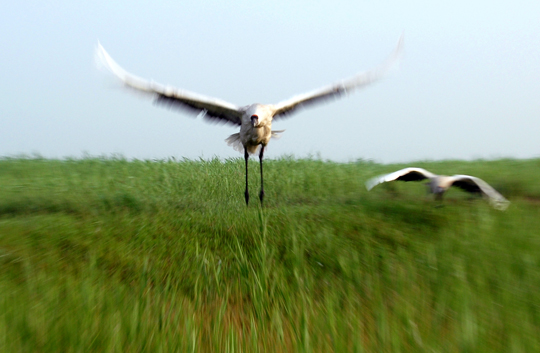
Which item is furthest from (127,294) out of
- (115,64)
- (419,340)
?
(115,64)

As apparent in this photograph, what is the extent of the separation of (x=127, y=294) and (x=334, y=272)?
1.57 m

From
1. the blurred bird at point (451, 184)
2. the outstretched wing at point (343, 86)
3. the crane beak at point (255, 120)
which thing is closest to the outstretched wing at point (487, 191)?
the blurred bird at point (451, 184)

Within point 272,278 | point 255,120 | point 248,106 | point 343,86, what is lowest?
point 272,278

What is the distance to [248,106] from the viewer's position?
253 inches

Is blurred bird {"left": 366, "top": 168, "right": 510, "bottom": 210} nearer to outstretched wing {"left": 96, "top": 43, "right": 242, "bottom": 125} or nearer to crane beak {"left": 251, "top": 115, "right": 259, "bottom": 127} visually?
crane beak {"left": 251, "top": 115, "right": 259, "bottom": 127}

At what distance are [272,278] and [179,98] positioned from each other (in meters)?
3.65

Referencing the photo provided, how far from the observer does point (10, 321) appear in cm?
236

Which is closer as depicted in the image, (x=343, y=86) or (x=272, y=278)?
(x=272, y=278)

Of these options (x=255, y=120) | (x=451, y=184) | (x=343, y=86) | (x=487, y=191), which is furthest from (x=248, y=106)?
(x=487, y=191)

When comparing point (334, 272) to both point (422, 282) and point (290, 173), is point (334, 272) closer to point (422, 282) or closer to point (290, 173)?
point (422, 282)

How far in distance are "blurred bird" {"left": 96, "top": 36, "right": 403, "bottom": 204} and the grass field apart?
1.37 metres

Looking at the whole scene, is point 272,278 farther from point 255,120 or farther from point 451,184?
point 451,184

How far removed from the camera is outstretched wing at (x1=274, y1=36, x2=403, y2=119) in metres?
5.88

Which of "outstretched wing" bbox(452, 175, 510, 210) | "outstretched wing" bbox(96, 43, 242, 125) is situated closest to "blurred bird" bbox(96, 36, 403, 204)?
"outstretched wing" bbox(96, 43, 242, 125)
